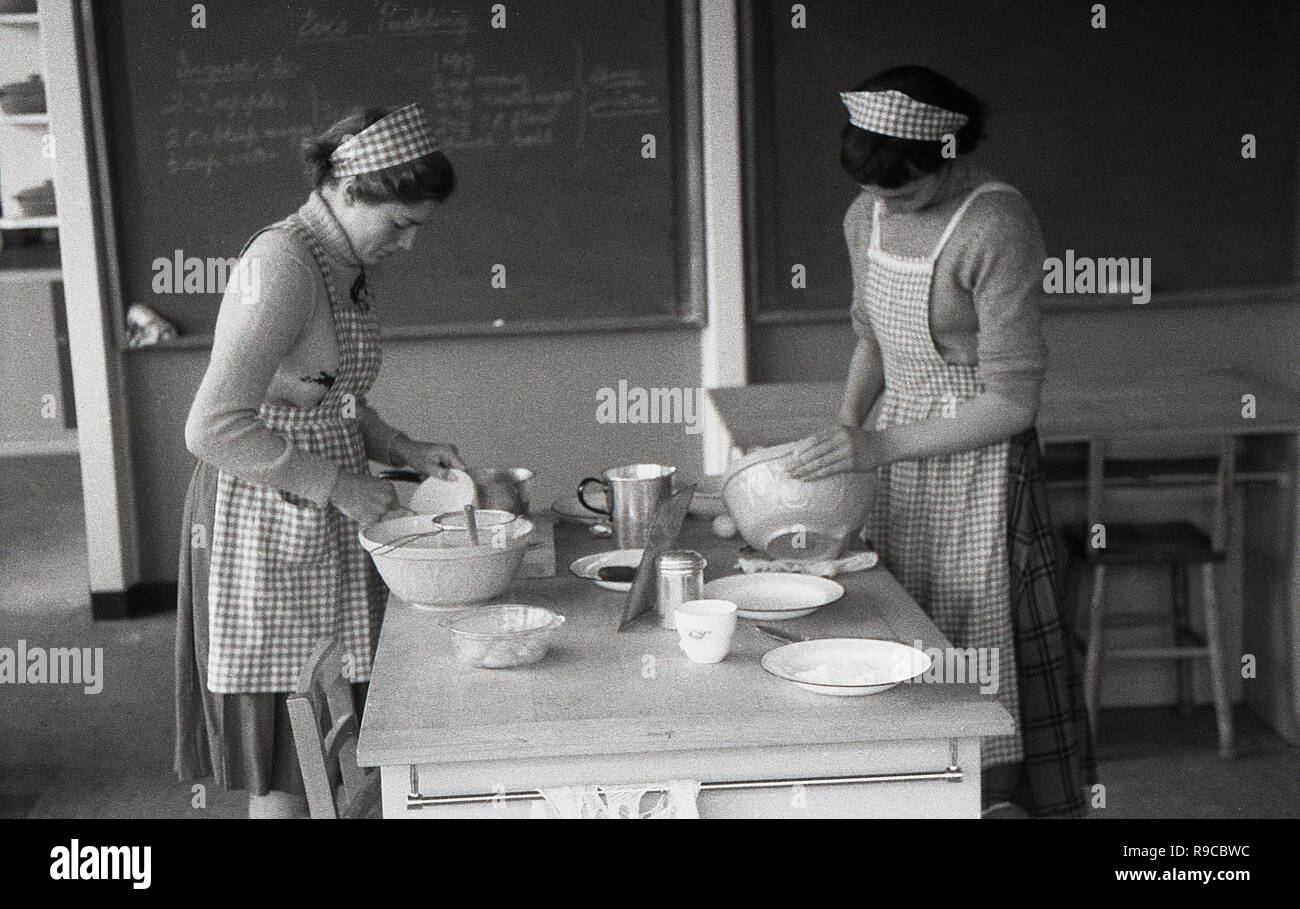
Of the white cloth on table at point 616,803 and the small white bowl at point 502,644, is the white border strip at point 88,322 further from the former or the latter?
the white cloth on table at point 616,803

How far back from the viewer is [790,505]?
6.86 feet

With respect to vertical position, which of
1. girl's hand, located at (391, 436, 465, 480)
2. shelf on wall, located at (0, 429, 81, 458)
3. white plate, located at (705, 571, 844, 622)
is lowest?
shelf on wall, located at (0, 429, 81, 458)

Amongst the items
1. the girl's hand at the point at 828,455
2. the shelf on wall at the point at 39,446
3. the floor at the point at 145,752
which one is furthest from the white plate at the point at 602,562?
the shelf on wall at the point at 39,446

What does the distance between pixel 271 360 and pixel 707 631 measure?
2.55 ft

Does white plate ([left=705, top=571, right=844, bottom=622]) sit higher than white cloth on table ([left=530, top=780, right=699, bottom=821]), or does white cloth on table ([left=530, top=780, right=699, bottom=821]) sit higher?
white plate ([left=705, top=571, right=844, bottom=622])

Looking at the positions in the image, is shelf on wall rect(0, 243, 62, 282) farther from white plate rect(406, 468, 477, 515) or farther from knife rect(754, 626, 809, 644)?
knife rect(754, 626, 809, 644)

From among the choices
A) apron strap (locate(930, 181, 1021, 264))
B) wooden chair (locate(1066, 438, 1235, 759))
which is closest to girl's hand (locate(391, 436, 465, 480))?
apron strap (locate(930, 181, 1021, 264))

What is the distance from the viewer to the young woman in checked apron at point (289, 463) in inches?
82.2

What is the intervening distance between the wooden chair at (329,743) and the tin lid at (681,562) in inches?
17.4

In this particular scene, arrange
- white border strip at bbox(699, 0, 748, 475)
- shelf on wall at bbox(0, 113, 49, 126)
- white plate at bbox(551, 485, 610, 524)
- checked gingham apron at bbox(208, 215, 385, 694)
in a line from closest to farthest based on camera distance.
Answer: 1. checked gingham apron at bbox(208, 215, 385, 694)
2. white plate at bbox(551, 485, 610, 524)
3. white border strip at bbox(699, 0, 748, 475)
4. shelf on wall at bbox(0, 113, 49, 126)

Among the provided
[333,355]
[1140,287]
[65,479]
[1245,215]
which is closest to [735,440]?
[333,355]

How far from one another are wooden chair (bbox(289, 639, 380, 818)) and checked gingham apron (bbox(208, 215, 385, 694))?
0.30 ft

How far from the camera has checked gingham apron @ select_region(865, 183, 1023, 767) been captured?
7.61 feet
